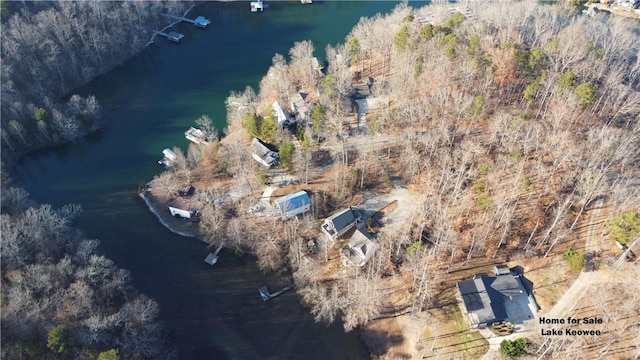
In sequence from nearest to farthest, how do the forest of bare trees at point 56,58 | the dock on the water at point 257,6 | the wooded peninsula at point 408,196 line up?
the wooded peninsula at point 408,196 < the forest of bare trees at point 56,58 < the dock on the water at point 257,6

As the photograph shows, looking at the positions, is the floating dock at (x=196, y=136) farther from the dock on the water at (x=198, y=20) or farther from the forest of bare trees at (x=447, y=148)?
the dock on the water at (x=198, y=20)

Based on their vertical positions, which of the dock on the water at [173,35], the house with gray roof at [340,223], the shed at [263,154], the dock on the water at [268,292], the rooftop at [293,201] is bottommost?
the dock on the water at [268,292]

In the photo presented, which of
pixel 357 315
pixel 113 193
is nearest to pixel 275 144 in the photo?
pixel 113 193

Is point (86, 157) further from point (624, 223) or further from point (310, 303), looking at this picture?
Result: point (624, 223)

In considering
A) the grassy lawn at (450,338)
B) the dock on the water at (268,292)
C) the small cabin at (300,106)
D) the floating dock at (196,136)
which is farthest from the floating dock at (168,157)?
the grassy lawn at (450,338)

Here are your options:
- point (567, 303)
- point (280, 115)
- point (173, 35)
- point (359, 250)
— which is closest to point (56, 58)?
point (173, 35)

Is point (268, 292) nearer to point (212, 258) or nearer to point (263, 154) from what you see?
point (212, 258)

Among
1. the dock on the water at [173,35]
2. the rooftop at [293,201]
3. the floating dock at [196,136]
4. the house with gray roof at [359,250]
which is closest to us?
the house with gray roof at [359,250]
